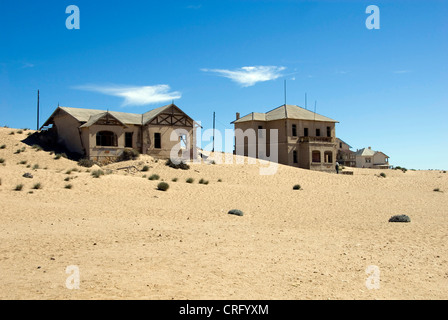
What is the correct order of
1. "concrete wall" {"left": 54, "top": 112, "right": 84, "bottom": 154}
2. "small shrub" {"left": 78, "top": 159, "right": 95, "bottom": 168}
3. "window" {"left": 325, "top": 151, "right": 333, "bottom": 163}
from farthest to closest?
"window" {"left": 325, "top": 151, "right": 333, "bottom": 163}
"concrete wall" {"left": 54, "top": 112, "right": 84, "bottom": 154}
"small shrub" {"left": 78, "top": 159, "right": 95, "bottom": 168}

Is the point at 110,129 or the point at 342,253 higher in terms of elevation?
the point at 110,129

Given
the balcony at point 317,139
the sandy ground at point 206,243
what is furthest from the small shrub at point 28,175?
the balcony at point 317,139

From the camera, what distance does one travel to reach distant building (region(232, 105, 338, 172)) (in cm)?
3919

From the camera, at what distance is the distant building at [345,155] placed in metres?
63.0

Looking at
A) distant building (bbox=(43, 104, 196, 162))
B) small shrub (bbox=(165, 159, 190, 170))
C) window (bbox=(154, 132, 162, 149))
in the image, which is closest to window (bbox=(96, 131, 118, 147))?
distant building (bbox=(43, 104, 196, 162))

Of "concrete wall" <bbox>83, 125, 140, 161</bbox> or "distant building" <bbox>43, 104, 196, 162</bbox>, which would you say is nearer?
"concrete wall" <bbox>83, 125, 140, 161</bbox>

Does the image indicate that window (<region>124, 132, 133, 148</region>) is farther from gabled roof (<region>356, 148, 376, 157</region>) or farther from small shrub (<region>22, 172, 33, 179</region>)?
gabled roof (<region>356, 148, 376, 157</region>)

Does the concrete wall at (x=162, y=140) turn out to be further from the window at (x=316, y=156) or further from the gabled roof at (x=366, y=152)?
the gabled roof at (x=366, y=152)

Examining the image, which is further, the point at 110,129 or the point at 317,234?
the point at 110,129

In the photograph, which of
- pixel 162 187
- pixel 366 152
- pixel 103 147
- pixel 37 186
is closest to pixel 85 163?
pixel 103 147
